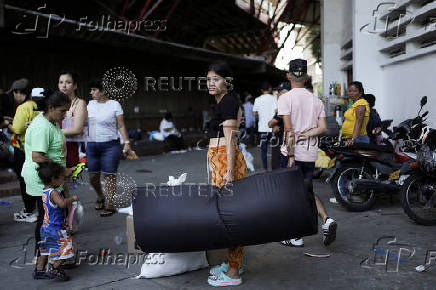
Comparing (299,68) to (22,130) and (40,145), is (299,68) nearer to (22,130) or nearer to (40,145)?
(40,145)

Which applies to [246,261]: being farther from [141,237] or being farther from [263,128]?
[263,128]

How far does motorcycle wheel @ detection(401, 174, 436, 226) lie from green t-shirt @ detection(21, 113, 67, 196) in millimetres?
3786

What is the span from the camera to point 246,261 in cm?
422

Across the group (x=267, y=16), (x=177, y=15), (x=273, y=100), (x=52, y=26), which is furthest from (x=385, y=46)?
(x=267, y=16)

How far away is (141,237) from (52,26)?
7.31 m

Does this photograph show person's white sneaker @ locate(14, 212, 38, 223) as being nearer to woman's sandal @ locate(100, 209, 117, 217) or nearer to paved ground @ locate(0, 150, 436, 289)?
paved ground @ locate(0, 150, 436, 289)

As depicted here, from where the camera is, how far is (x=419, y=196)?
5414mm

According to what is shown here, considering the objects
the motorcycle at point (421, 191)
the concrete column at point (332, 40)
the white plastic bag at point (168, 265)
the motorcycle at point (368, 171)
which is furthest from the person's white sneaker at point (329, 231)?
the concrete column at point (332, 40)

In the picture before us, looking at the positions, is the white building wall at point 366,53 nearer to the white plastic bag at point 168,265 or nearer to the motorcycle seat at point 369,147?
the motorcycle seat at point 369,147

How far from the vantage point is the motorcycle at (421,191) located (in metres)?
5.25

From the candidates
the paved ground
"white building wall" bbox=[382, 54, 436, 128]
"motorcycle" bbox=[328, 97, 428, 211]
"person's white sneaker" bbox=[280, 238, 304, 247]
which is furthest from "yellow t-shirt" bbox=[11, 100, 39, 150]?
"white building wall" bbox=[382, 54, 436, 128]

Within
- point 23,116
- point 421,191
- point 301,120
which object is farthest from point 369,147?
point 23,116

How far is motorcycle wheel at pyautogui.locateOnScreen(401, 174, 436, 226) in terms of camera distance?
5336 mm

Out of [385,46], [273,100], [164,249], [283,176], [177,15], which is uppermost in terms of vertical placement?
[177,15]
